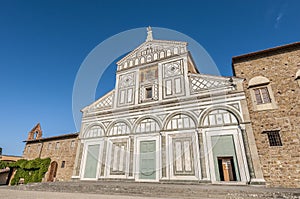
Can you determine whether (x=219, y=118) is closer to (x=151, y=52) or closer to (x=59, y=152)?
(x=151, y=52)

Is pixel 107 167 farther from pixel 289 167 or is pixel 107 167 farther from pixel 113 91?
pixel 289 167

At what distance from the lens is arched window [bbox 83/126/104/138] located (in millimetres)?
14301

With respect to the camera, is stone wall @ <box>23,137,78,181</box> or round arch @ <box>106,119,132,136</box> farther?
stone wall @ <box>23,137,78,181</box>

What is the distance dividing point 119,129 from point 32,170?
10.5 meters

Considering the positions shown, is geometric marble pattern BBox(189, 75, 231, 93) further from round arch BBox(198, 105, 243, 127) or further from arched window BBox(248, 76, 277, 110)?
round arch BBox(198, 105, 243, 127)

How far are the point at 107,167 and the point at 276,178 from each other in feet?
35.6

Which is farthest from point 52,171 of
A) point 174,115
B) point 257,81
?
point 257,81

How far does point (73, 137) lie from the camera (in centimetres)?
1619

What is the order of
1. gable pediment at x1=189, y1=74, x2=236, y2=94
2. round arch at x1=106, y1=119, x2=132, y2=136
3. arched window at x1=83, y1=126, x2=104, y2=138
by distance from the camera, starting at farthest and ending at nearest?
arched window at x1=83, y1=126, x2=104, y2=138, round arch at x1=106, y1=119, x2=132, y2=136, gable pediment at x1=189, y1=74, x2=236, y2=94

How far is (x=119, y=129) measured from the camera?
44.5 feet

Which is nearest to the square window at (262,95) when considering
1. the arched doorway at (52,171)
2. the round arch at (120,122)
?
the round arch at (120,122)

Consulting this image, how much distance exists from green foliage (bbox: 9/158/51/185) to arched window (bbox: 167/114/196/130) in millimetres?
13282

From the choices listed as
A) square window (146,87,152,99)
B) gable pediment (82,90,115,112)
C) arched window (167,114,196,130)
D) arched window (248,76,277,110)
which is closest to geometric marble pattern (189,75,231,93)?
arched window (248,76,277,110)

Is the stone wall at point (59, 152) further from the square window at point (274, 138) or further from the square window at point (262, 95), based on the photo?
the square window at point (262, 95)
